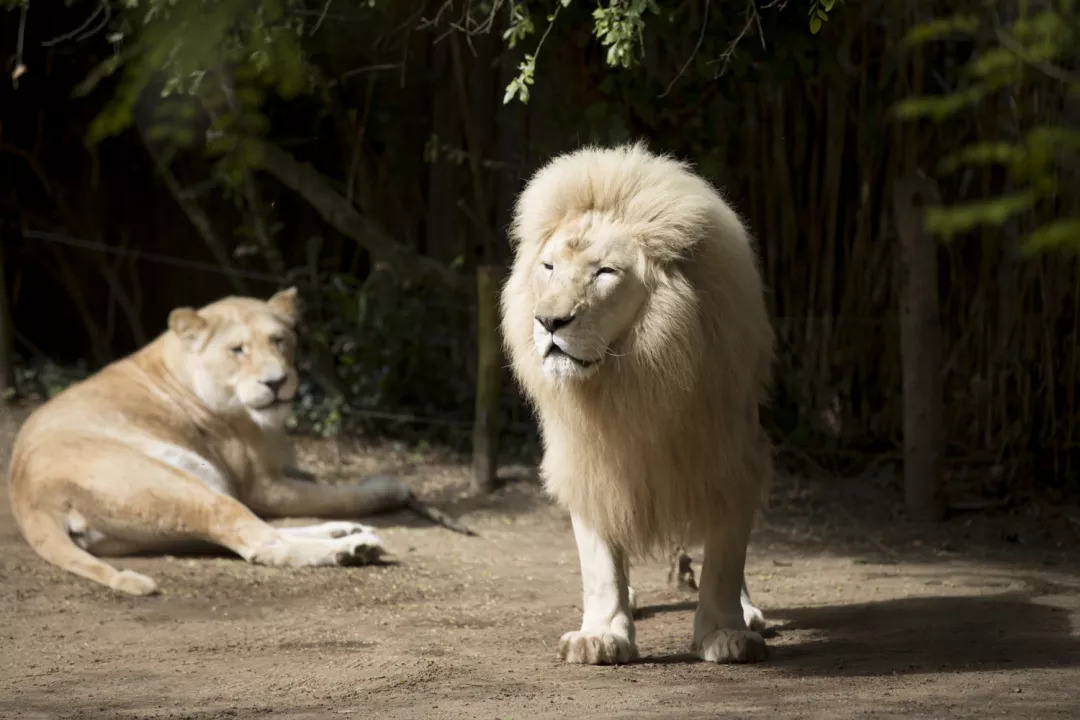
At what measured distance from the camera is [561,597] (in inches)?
187

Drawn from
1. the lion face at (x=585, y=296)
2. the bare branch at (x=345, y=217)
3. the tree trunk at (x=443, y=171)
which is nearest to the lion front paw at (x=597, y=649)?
the lion face at (x=585, y=296)

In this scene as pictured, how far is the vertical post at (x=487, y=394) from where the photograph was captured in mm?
6488

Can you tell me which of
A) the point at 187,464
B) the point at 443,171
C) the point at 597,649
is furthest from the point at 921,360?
the point at 443,171

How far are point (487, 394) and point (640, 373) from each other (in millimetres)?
3198

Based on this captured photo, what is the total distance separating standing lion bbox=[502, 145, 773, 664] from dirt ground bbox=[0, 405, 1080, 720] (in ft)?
0.81

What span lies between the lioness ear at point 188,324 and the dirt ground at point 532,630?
1065 millimetres

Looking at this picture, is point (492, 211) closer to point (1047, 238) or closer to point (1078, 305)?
point (1078, 305)

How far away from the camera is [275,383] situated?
18.4 ft

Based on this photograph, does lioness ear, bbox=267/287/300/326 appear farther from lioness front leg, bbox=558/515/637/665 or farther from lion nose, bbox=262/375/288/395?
lioness front leg, bbox=558/515/637/665

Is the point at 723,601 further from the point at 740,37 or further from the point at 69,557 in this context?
the point at 69,557

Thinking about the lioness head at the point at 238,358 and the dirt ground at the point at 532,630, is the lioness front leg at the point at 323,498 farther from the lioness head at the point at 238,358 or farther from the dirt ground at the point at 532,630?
Result: the lioness head at the point at 238,358

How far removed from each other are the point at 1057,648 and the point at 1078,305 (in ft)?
10.1

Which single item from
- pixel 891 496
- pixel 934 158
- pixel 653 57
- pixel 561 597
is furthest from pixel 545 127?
pixel 561 597

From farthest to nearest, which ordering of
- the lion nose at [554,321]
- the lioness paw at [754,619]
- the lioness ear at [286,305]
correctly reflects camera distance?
the lioness ear at [286,305] < the lioness paw at [754,619] < the lion nose at [554,321]
